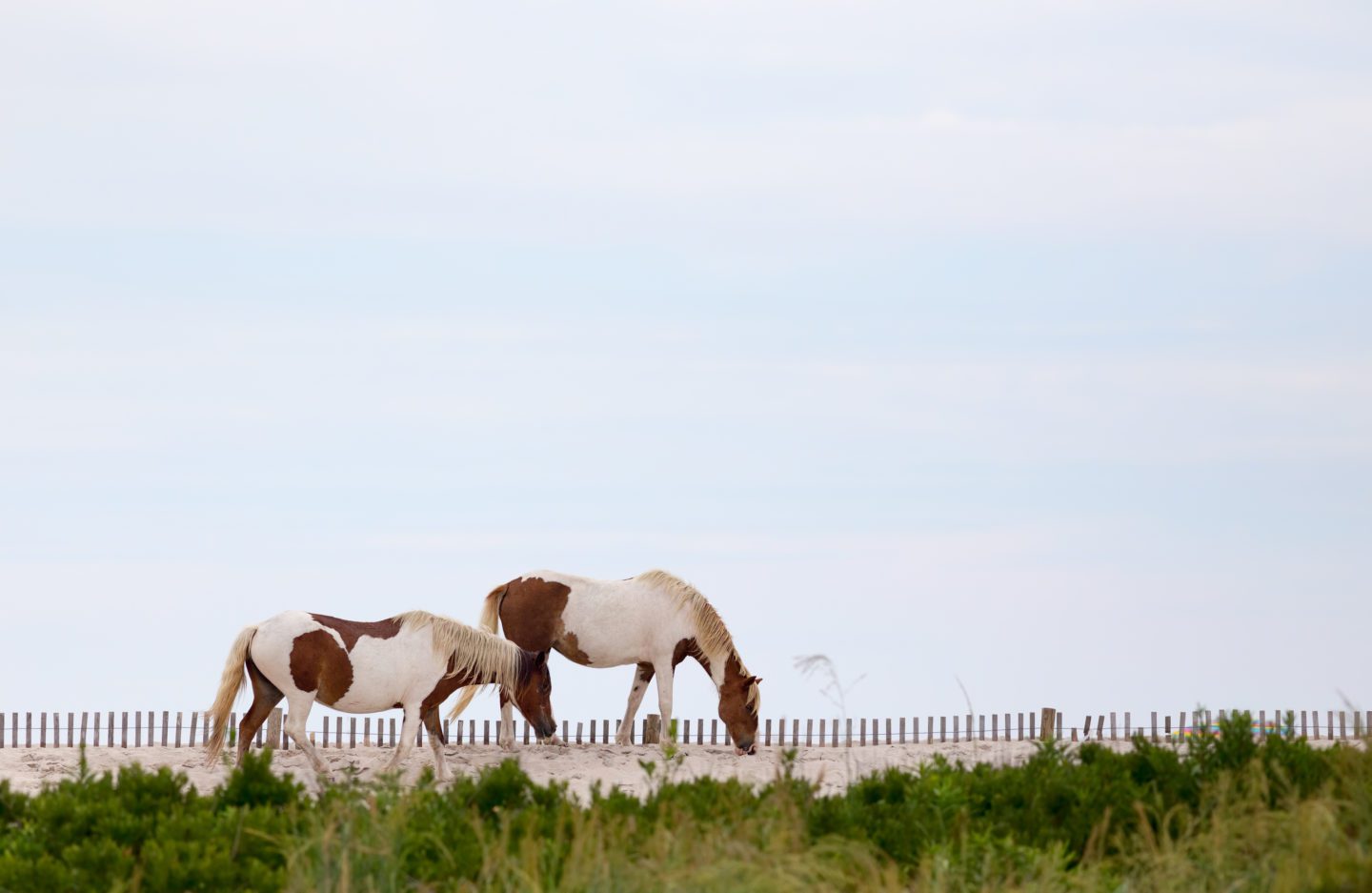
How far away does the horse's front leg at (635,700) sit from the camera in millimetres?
19953

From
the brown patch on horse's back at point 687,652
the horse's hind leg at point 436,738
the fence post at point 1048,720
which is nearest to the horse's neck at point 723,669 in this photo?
the brown patch on horse's back at point 687,652

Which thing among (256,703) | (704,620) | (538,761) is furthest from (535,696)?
(256,703)

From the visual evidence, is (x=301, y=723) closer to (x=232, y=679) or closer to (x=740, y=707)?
(x=232, y=679)

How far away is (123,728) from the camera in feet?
77.6

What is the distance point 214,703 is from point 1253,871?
12405mm

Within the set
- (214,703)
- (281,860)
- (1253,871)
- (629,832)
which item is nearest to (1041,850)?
(1253,871)

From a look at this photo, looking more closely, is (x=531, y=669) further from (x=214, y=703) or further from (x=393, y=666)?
(x=214, y=703)

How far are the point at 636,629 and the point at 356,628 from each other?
11.4 ft

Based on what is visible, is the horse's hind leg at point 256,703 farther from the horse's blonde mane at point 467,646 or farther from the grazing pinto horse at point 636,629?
the grazing pinto horse at point 636,629

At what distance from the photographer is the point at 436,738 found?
17.7 m

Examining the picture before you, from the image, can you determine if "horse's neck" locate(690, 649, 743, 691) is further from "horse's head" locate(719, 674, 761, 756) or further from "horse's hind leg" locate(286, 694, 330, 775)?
"horse's hind leg" locate(286, 694, 330, 775)

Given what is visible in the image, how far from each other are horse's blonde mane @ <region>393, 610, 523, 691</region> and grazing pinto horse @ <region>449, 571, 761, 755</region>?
43.4 inches

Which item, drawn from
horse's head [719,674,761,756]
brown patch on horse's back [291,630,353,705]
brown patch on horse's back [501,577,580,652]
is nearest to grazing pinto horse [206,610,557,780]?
brown patch on horse's back [291,630,353,705]

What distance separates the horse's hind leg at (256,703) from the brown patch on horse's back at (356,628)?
0.91 metres
